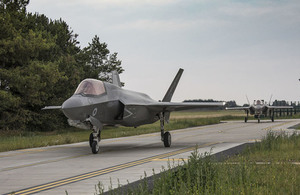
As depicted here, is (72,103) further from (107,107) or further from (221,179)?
(221,179)

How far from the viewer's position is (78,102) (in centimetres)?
1567

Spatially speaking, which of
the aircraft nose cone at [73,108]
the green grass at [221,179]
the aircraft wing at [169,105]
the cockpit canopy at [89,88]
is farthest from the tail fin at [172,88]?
the green grass at [221,179]

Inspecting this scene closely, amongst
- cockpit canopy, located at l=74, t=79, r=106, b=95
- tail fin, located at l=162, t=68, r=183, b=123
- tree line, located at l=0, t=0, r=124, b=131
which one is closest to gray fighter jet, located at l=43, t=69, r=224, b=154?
cockpit canopy, located at l=74, t=79, r=106, b=95

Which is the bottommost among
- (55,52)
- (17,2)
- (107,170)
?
(107,170)

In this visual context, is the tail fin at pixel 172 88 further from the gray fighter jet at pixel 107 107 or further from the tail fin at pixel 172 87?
the gray fighter jet at pixel 107 107

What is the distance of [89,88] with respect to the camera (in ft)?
55.1

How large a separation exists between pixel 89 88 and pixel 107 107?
1.29 meters

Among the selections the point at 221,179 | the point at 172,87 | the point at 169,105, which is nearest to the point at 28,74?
the point at 172,87

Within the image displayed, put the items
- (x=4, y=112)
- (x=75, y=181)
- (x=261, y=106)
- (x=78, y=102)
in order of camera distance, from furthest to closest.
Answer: (x=261, y=106) → (x=4, y=112) → (x=78, y=102) → (x=75, y=181)

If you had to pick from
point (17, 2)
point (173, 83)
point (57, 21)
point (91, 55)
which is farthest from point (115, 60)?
point (173, 83)

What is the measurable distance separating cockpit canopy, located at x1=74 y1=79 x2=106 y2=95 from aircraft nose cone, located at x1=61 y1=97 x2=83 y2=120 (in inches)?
31.9

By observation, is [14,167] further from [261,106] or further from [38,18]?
[261,106]

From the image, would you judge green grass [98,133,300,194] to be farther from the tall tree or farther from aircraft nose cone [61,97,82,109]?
the tall tree

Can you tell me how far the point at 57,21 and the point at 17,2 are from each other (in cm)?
1234
